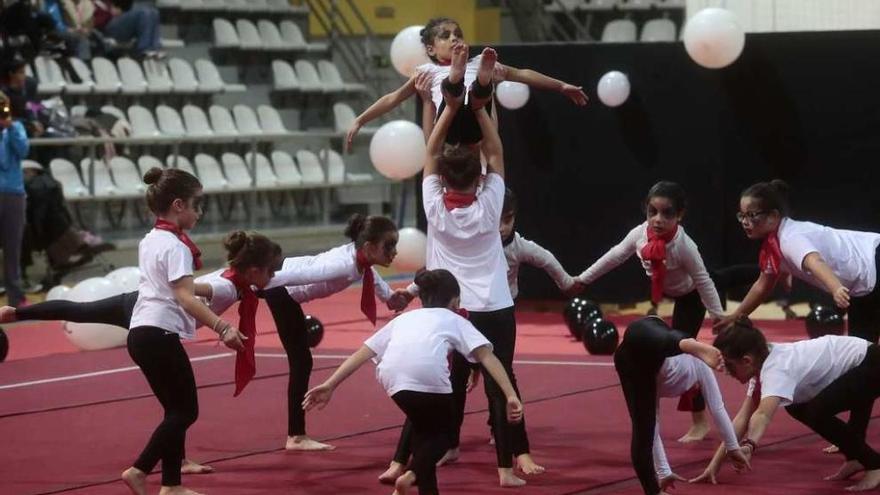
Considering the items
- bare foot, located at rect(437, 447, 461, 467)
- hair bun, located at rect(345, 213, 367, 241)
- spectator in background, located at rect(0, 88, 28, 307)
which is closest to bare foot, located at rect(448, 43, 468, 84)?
hair bun, located at rect(345, 213, 367, 241)

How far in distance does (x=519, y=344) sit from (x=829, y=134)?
3095 mm

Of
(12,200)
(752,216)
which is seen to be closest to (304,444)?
(752,216)

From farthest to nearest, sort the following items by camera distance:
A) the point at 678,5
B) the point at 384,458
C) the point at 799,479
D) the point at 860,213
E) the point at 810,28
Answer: the point at 678,5 < the point at 810,28 < the point at 860,213 < the point at 384,458 < the point at 799,479

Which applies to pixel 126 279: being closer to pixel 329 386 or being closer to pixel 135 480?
pixel 135 480

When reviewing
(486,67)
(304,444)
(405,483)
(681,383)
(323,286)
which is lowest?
(304,444)

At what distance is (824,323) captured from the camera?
35.4ft

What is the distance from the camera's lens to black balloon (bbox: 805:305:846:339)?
10781mm

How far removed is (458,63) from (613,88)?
19.1 ft

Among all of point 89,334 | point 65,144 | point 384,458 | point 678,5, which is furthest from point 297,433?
point 678,5

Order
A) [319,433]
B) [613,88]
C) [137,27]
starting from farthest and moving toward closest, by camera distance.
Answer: [137,27] → [613,88] → [319,433]

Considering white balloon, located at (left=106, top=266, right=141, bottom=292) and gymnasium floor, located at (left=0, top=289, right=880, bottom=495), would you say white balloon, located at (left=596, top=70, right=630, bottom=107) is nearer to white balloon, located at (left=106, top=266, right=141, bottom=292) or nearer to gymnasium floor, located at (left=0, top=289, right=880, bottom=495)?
gymnasium floor, located at (left=0, top=289, right=880, bottom=495)

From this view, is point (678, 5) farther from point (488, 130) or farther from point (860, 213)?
point (488, 130)

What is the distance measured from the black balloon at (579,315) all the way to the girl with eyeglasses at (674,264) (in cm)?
314

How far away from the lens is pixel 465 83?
7223mm
